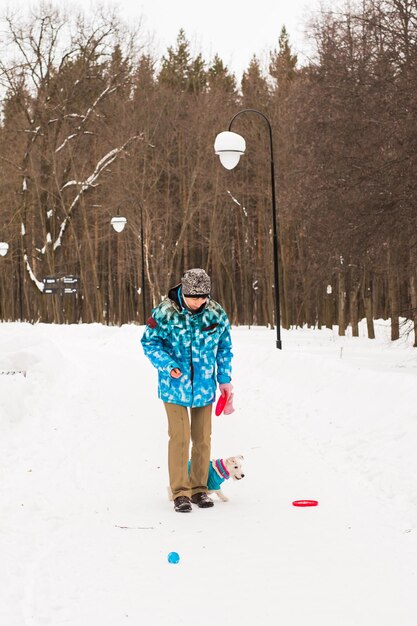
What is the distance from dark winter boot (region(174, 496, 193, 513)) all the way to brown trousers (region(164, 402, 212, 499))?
0.06 metres

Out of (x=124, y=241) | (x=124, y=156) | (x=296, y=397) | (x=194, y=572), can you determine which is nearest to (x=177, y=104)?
(x=124, y=156)

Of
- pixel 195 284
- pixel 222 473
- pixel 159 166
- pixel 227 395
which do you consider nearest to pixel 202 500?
pixel 222 473

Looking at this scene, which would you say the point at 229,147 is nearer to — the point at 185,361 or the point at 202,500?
the point at 185,361

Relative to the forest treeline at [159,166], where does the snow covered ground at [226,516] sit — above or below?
below

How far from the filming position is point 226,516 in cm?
600

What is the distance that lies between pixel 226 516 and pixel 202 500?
17.1 inches

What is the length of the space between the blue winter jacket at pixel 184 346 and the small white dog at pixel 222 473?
557mm

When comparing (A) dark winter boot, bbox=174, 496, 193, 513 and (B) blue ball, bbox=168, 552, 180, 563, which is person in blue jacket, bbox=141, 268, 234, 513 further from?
(B) blue ball, bbox=168, 552, 180, 563

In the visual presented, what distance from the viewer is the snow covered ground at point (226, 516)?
404 cm

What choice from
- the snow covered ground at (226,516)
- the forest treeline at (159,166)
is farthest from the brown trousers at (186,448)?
the forest treeline at (159,166)

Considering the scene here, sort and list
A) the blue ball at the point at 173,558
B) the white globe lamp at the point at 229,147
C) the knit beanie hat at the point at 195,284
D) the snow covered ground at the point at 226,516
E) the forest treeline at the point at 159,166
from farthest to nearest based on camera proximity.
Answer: the forest treeline at the point at 159,166 < the white globe lamp at the point at 229,147 < the knit beanie hat at the point at 195,284 < the blue ball at the point at 173,558 < the snow covered ground at the point at 226,516

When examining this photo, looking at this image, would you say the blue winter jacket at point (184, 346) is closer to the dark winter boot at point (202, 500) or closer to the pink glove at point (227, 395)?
the pink glove at point (227, 395)

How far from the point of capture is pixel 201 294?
6.16 metres

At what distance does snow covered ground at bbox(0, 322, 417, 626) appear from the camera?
13.3 ft
